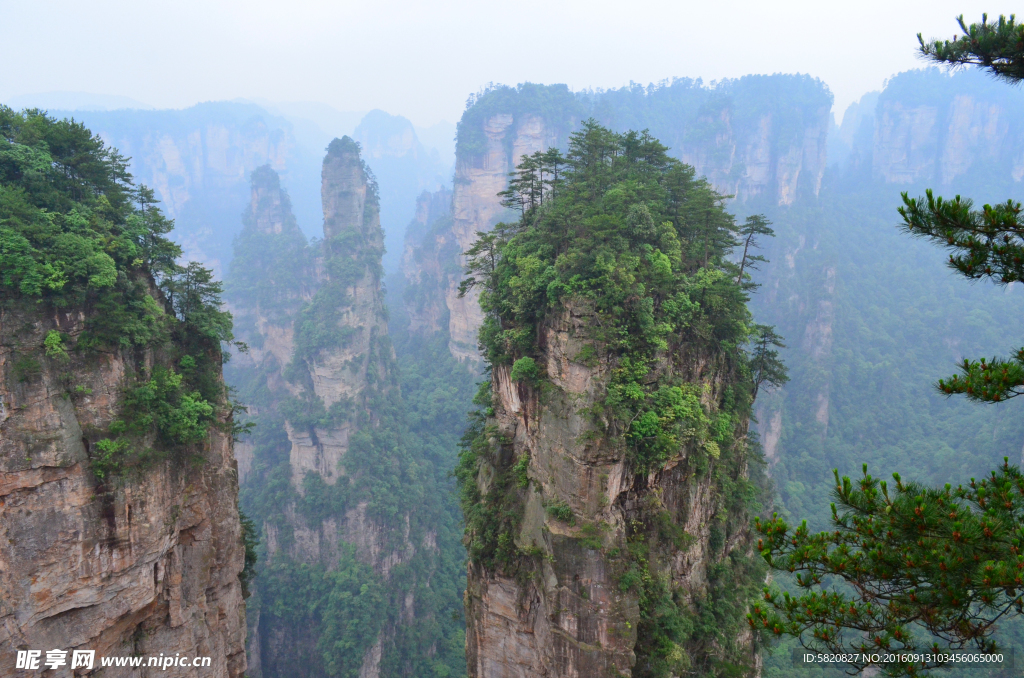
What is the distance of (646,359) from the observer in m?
14.6

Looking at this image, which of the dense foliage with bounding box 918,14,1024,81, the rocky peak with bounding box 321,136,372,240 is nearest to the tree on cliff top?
the dense foliage with bounding box 918,14,1024,81

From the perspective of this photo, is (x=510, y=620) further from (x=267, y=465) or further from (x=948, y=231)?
(x=267, y=465)

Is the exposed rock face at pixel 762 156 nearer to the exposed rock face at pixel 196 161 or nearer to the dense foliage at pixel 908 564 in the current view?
the dense foliage at pixel 908 564

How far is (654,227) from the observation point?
16312 millimetres

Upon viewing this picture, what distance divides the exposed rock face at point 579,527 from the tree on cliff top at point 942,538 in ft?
29.0

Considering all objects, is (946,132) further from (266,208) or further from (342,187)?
(266,208)

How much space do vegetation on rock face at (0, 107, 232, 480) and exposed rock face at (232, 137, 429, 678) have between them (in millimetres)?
27309

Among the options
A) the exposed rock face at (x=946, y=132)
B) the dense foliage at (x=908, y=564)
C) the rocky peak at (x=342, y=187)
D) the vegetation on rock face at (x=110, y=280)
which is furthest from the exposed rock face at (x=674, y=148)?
the dense foliage at (x=908, y=564)

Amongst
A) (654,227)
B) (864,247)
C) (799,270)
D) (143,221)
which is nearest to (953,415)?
(799,270)

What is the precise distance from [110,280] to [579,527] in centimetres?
1362

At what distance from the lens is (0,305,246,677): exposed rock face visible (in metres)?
12.5

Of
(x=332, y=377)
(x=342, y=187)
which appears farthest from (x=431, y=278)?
(x=332, y=377)

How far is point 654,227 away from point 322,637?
3444cm

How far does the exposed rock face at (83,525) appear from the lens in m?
12.5
